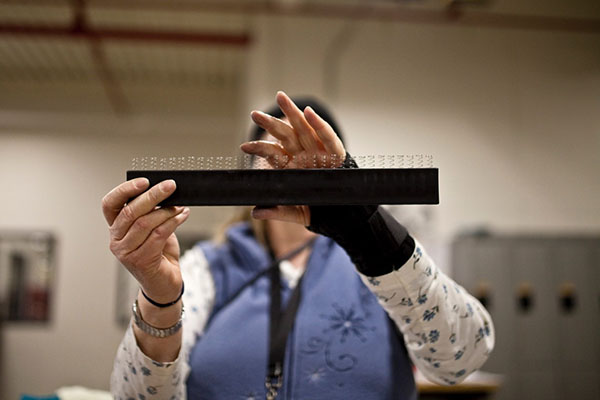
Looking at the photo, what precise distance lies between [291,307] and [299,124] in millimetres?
318

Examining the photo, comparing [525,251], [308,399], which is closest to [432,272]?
[308,399]

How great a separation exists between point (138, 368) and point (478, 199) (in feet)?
12.0

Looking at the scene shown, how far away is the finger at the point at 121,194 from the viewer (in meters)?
0.48

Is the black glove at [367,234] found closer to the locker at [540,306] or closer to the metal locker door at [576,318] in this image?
the locker at [540,306]

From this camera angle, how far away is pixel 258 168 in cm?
50

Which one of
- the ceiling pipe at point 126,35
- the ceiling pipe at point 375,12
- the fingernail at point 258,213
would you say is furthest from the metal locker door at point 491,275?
the fingernail at point 258,213

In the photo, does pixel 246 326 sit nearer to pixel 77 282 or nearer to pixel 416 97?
pixel 416 97

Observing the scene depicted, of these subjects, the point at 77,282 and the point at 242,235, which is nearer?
the point at 242,235

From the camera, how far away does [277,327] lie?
0.70 m

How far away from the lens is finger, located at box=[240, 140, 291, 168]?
0.50 metres

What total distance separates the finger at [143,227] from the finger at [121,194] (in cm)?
2

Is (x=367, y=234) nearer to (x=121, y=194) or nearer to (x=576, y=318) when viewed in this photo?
(x=121, y=194)

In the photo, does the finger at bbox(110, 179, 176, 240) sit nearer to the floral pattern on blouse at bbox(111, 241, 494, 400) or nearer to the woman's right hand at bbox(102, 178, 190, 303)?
the woman's right hand at bbox(102, 178, 190, 303)

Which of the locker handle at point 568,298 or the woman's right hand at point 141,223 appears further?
the locker handle at point 568,298
